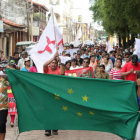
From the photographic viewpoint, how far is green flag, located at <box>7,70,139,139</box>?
6.45 meters

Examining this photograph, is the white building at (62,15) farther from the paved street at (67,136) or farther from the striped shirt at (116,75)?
the paved street at (67,136)

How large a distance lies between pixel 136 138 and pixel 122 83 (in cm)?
89

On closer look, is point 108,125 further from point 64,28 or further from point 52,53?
point 64,28

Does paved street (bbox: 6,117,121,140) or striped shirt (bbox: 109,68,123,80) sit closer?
paved street (bbox: 6,117,121,140)

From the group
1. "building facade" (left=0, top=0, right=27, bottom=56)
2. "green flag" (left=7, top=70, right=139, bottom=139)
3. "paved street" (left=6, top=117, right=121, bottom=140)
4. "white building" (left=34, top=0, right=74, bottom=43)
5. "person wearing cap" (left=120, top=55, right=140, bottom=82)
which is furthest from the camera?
"white building" (left=34, top=0, right=74, bottom=43)

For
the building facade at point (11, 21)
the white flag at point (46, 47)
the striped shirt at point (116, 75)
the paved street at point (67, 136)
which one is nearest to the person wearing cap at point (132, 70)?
the striped shirt at point (116, 75)

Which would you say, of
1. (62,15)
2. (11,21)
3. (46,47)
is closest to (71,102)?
(46,47)

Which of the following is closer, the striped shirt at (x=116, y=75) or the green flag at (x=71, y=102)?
the green flag at (x=71, y=102)

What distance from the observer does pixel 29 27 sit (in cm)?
5738

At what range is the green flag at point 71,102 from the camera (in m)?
6.45

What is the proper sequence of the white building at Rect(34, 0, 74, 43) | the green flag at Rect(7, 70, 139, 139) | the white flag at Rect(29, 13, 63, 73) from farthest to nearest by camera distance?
the white building at Rect(34, 0, 74, 43)
the white flag at Rect(29, 13, 63, 73)
the green flag at Rect(7, 70, 139, 139)

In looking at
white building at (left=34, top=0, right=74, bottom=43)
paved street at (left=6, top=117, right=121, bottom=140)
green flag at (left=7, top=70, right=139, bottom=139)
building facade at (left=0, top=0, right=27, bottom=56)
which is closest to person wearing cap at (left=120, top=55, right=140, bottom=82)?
paved street at (left=6, top=117, right=121, bottom=140)

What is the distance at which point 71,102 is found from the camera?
6699 mm

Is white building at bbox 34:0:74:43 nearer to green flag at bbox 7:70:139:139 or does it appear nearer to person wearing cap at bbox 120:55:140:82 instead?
person wearing cap at bbox 120:55:140:82
